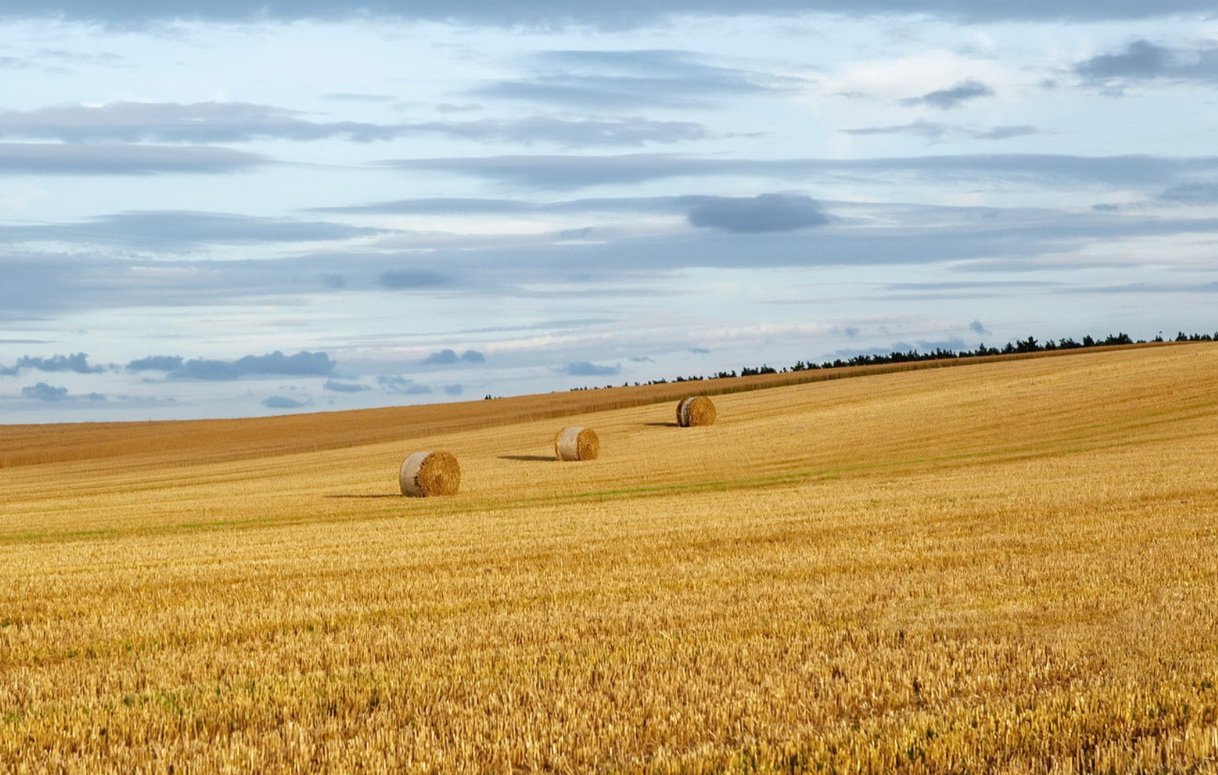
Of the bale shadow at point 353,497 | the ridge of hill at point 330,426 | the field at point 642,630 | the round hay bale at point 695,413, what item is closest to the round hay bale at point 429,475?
the bale shadow at point 353,497

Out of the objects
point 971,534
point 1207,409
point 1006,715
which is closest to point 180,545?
point 971,534

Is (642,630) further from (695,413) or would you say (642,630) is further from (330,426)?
(330,426)

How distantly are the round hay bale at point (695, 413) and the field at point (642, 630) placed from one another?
1949 centimetres

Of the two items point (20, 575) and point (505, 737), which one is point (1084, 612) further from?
point (20, 575)

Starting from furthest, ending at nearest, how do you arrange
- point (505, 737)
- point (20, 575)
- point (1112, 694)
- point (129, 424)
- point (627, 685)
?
point (129, 424), point (20, 575), point (627, 685), point (1112, 694), point (505, 737)

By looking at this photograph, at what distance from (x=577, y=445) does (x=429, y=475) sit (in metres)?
10.0

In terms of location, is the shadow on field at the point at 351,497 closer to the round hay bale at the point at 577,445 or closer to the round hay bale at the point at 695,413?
the round hay bale at the point at 577,445

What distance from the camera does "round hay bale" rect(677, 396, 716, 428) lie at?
4884cm

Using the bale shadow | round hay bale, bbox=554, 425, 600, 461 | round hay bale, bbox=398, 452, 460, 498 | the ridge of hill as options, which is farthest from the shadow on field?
the ridge of hill

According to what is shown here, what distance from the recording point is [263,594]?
42.8 ft

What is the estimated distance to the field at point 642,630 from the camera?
22.3 ft

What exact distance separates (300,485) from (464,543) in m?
21.2

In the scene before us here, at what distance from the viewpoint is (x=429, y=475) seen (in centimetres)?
3125

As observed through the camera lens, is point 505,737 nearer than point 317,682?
Yes
